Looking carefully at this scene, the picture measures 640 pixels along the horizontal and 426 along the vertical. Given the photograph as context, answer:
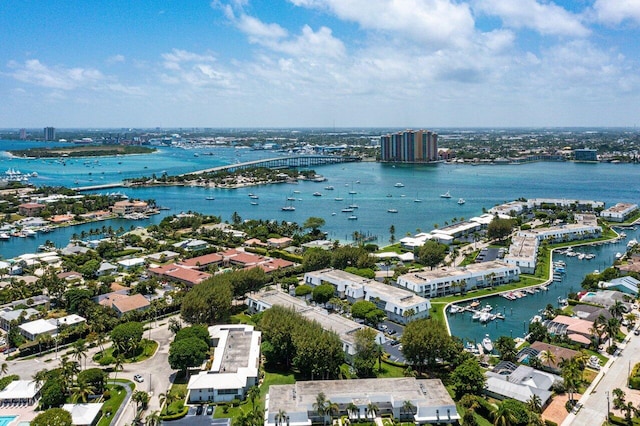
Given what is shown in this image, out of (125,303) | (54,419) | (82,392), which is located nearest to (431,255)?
(125,303)

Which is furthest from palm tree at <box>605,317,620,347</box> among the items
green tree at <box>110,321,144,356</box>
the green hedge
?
green tree at <box>110,321,144,356</box>

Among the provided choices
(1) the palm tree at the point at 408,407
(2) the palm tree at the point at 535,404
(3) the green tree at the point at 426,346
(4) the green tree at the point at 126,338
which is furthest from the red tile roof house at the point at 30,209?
(2) the palm tree at the point at 535,404

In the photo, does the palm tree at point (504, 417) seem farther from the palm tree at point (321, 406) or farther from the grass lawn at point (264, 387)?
the grass lawn at point (264, 387)

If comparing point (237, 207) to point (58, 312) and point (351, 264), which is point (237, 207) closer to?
point (351, 264)

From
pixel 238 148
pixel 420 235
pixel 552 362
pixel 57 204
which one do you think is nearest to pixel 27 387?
pixel 552 362

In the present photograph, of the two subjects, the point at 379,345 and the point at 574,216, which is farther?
the point at 574,216

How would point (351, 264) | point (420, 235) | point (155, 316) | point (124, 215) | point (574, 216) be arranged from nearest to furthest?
point (155, 316) → point (351, 264) → point (420, 235) → point (574, 216) → point (124, 215)
